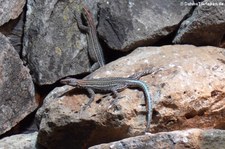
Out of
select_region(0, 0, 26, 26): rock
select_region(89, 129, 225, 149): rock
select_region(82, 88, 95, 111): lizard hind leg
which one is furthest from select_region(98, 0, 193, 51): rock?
select_region(89, 129, 225, 149): rock

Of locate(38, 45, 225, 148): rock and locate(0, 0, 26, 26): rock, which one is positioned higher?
locate(0, 0, 26, 26): rock

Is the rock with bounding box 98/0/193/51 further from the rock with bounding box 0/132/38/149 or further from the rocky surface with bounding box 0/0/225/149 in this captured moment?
the rock with bounding box 0/132/38/149

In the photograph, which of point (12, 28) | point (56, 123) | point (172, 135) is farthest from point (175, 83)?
point (12, 28)

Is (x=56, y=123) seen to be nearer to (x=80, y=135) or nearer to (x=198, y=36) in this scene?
(x=80, y=135)

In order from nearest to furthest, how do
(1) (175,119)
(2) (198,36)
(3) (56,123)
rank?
(1) (175,119)
(3) (56,123)
(2) (198,36)

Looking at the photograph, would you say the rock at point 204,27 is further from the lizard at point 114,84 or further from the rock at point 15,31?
the rock at point 15,31
